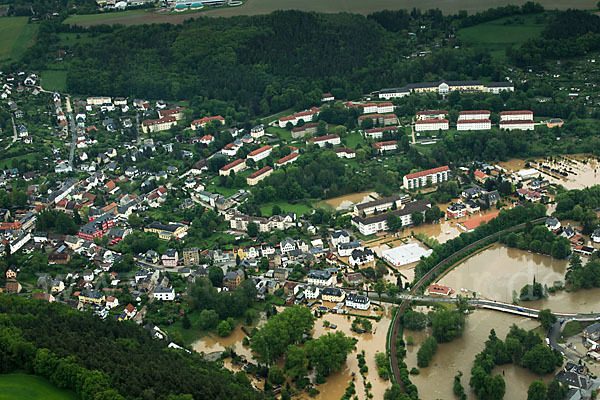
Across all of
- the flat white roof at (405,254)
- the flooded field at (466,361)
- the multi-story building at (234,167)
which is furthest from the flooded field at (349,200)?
the flooded field at (466,361)

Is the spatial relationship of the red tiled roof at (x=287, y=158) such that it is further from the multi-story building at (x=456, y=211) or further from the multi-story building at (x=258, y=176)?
the multi-story building at (x=456, y=211)

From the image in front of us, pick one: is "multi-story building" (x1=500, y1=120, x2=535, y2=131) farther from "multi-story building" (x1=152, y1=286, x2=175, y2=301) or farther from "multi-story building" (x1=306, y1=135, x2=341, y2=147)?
"multi-story building" (x1=152, y1=286, x2=175, y2=301)

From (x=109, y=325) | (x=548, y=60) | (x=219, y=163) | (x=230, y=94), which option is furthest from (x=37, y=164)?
(x=548, y=60)

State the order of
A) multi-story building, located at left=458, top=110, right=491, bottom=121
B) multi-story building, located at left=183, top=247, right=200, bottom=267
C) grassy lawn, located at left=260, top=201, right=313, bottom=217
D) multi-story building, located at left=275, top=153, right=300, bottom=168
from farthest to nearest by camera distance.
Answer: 1. multi-story building, located at left=458, top=110, right=491, bottom=121
2. multi-story building, located at left=275, top=153, right=300, bottom=168
3. grassy lawn, located at left=260, top=201, right=313, bottom=217
4. multi-story building, located at left=183, top=247, right=200, bottom=267

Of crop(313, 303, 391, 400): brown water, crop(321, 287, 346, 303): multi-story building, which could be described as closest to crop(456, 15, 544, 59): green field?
crop(321, 287, 346, 303): multi-story building

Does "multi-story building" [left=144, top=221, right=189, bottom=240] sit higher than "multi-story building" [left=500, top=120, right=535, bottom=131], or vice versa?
"multi-story building" [left=500, top=120, right=535, bottom=131]

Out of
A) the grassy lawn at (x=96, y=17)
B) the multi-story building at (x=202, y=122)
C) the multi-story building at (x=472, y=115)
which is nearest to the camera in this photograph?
the multi-story building at (x=472, y=115)

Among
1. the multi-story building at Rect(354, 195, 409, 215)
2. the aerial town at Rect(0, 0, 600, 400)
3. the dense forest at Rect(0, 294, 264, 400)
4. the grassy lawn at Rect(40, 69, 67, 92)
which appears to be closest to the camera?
the dense forest at Rect(0, 294, 264, 400)

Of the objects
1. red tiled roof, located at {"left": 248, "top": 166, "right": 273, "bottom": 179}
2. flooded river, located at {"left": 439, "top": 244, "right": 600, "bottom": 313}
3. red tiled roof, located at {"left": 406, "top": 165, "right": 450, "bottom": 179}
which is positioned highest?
red tiled roof, located at {"left": 248, "top": 166, "right": 273, "bottom": 179}
